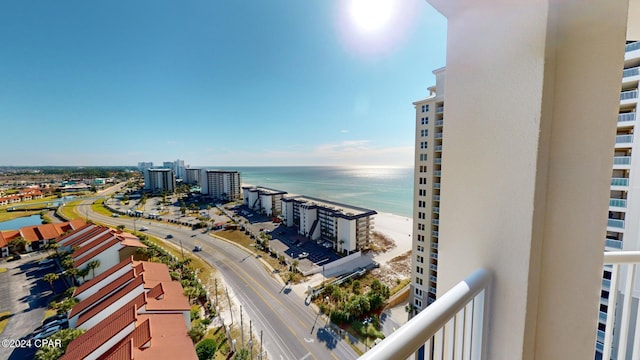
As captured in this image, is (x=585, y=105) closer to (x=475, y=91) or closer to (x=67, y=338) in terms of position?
(x=475, y=91)

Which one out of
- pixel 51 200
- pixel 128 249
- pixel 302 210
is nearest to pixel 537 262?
pixel 128 249

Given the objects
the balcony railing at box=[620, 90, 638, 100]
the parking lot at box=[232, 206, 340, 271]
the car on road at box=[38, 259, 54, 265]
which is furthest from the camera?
the parking lot at box=[232, 206, 340, 271]

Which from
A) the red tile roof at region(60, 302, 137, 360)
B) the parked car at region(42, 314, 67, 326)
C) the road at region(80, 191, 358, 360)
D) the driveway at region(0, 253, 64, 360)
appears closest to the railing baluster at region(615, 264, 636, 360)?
the road at region(80, 191, 358, 360)

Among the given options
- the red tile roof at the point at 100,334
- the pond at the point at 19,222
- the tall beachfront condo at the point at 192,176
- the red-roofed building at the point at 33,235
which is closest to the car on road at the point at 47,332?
the red tile roof at the point at 100,334

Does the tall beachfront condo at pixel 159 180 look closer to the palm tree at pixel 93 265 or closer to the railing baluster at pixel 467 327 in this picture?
the palm tree at pixel 93 265

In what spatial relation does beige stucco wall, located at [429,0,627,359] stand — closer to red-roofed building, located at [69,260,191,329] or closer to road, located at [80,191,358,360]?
road, located at [80,191,358,360]
